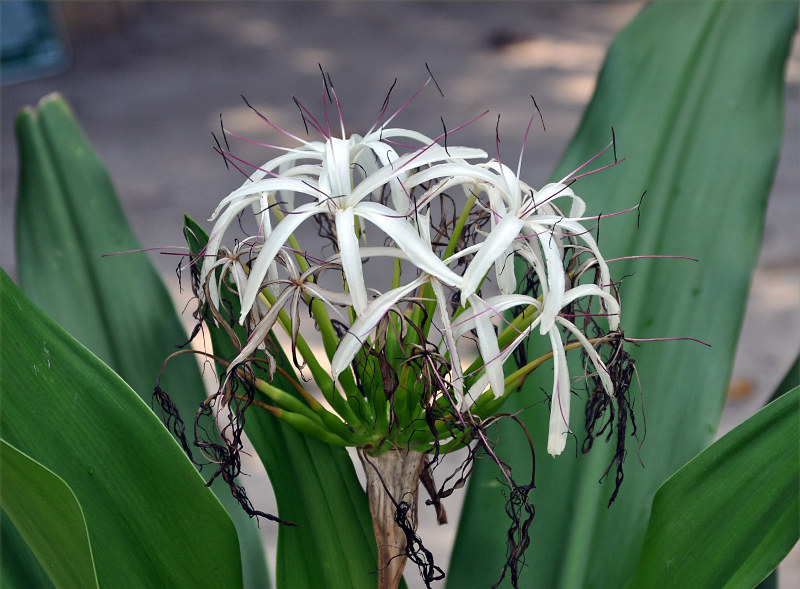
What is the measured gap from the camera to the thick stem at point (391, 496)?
0.37 meters

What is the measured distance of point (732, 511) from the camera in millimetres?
390

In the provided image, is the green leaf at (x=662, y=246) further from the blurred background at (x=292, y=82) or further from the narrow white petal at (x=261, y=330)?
the blurred background at (x=292, y=82)

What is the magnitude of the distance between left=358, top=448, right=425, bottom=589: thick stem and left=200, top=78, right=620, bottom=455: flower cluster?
0.01 metres

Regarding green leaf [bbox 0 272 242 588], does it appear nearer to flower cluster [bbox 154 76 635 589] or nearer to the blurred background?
flower cluster [bbox 154 76 635 589]

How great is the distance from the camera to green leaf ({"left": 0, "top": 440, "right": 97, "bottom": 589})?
Answer: 32 centimetres

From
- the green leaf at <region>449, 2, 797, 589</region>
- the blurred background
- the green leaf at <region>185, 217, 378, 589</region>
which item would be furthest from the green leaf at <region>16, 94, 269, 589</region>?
the blurred background

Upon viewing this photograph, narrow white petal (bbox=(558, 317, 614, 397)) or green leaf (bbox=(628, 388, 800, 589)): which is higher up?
narrow white petal (bbox=(558, 317, 614, 397))

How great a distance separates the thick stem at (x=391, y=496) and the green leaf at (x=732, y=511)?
0.12 meters

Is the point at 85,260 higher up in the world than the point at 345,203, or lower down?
higher up

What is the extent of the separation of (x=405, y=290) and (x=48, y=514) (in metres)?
0.17

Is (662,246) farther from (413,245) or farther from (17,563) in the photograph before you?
(17,563)

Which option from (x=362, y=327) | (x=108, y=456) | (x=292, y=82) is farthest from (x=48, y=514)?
(x=292, y=82)

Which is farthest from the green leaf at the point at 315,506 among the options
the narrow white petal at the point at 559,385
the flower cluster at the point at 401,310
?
the narrow white petal at the point at 559,385

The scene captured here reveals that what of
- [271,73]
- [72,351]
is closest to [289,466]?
[72,351]
